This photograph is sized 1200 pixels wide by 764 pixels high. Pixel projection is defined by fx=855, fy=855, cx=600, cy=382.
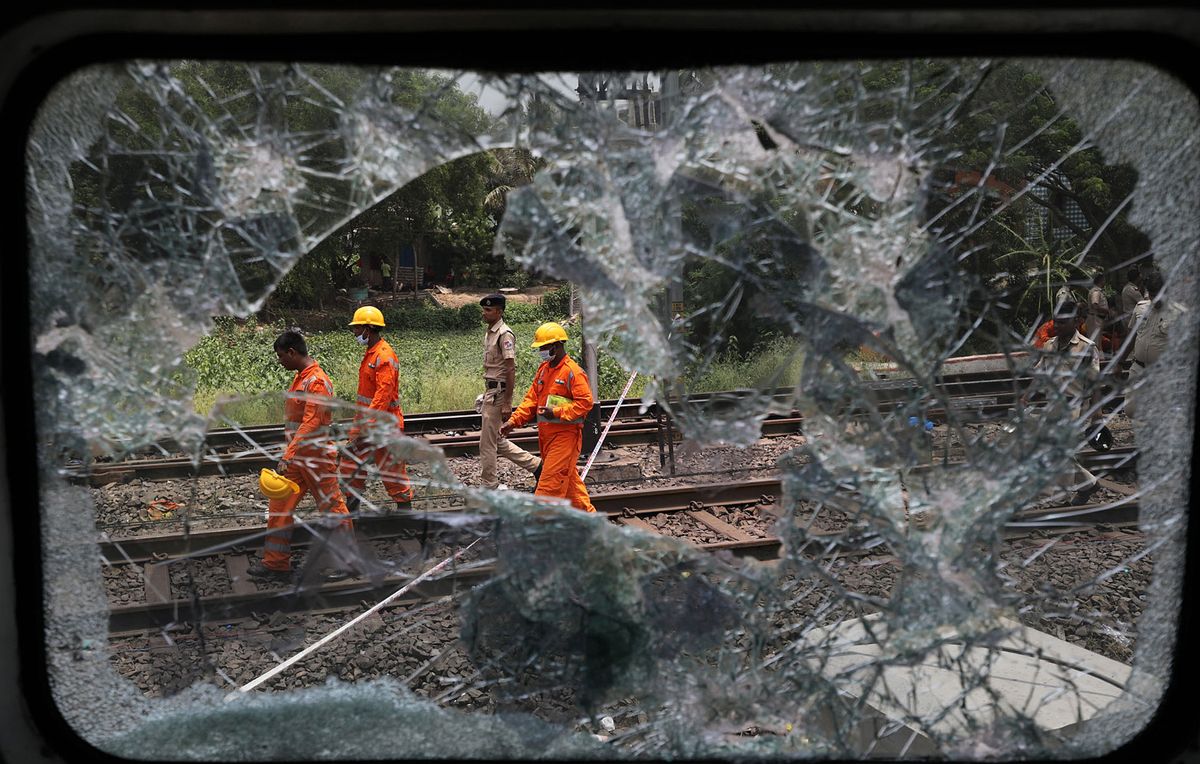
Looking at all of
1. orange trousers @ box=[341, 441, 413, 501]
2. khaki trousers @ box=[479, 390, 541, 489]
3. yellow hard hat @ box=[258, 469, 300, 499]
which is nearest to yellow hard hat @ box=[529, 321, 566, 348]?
khaki trousers @ box=[479, 390, 541, 489]

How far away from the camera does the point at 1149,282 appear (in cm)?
249

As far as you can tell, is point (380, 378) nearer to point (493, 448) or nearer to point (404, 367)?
point (493, 448)

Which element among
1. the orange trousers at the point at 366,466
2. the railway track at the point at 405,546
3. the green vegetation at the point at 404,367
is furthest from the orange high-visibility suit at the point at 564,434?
the orange trousers at the point at 366,466

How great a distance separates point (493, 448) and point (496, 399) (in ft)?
1.61

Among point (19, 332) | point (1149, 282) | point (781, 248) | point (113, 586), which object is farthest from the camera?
point (113, 586)

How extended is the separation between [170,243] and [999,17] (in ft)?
6.21

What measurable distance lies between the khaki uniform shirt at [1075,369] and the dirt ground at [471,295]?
27.2 meters

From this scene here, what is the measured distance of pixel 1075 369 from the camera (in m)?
2.18

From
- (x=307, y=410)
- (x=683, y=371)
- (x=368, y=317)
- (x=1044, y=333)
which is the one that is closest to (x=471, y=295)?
(x=368, y=317)

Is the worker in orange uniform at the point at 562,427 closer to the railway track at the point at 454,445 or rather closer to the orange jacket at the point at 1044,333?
the railway track at the point at 454,445

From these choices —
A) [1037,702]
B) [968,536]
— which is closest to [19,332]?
[968,536]

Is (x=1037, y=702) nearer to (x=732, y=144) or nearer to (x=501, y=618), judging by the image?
(x=501, y=618)

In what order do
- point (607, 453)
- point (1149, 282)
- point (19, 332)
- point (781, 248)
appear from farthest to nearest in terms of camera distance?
point (607, 453), point (1149, 282), point (781, 248), point (19, 332)

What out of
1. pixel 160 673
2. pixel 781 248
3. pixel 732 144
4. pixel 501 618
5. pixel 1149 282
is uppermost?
pixel 732 144
